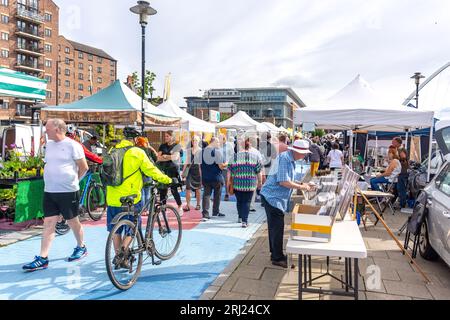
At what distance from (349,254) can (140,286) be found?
248cm

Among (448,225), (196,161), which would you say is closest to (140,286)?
(448,225)

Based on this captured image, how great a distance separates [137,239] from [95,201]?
379 centimetres

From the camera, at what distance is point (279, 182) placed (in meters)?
4.59

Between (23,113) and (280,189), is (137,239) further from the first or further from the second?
(23,113)

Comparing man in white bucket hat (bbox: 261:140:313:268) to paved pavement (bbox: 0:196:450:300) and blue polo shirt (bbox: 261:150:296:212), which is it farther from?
paved pavement (bbox: 0:196:450:300)

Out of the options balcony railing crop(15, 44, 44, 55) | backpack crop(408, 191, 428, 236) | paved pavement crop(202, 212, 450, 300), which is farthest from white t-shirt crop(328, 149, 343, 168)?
balcony railing crop(15, 44, 44, 55)

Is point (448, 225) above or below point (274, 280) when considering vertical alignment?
above

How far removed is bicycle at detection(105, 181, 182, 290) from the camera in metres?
4.09

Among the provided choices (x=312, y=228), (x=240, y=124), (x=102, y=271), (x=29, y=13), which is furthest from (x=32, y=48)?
(x=312, y=228)

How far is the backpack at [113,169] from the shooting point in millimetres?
4304

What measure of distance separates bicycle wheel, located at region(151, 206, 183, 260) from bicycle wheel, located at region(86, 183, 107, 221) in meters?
2.63

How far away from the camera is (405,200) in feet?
31.5

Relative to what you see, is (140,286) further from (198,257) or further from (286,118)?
(286,118)
